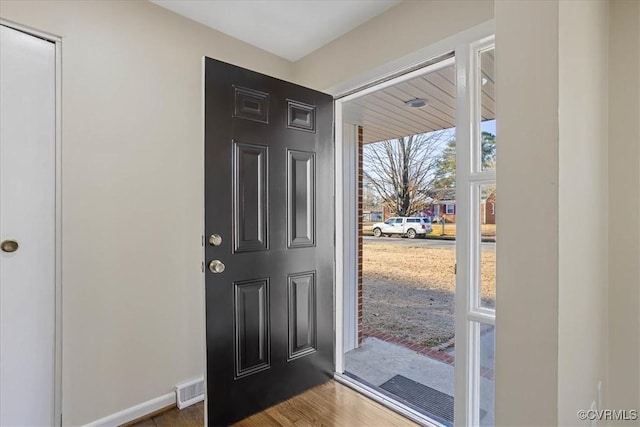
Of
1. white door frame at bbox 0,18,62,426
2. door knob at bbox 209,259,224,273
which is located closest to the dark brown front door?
door knob at bbox 209,259,224,273

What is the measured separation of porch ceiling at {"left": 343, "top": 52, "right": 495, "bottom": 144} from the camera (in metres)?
1.52

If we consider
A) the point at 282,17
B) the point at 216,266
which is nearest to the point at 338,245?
the point at 216,266

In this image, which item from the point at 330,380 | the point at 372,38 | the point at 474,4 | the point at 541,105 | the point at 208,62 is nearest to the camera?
the point at 541,105

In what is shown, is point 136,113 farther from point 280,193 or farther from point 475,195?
point 475,195

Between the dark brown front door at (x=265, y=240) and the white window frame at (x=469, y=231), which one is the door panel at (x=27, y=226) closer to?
the dark brown front door at (x=265, y=240)

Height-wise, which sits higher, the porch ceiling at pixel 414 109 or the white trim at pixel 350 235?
the porch ceiling at pixel 414 109

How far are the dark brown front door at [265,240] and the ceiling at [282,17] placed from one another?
36 cm

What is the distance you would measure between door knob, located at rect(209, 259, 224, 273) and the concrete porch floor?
1.40 m

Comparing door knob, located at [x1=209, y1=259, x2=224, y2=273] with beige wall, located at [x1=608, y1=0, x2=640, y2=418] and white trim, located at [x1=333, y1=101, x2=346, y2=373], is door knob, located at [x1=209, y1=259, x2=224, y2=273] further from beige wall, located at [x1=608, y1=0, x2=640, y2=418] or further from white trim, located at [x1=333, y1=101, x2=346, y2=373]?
beige wall, located at [x1=608, y1=0, x2=640, y2=418]

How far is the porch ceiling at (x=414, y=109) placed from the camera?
152 centimetres

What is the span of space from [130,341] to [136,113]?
1206 mm

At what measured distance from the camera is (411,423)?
174 cm

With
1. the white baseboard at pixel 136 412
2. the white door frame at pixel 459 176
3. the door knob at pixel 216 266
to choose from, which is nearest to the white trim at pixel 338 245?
the white door frame at pixel 459 176

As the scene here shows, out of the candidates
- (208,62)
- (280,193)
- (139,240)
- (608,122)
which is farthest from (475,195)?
(139,240)
